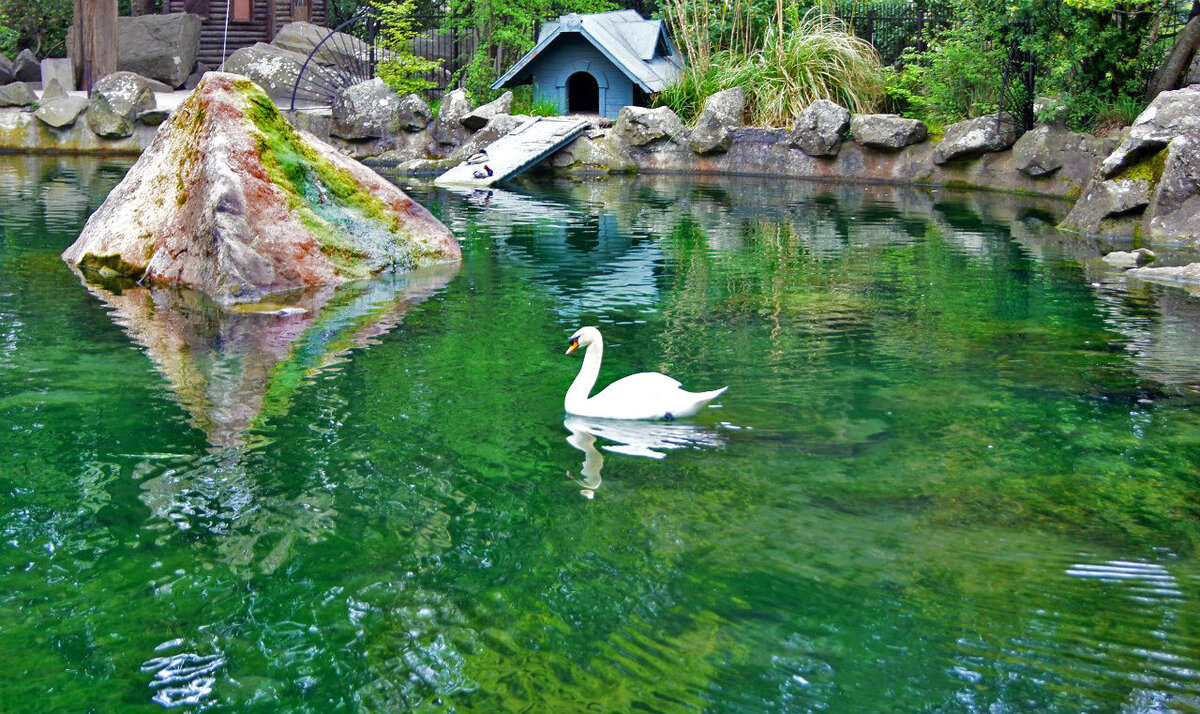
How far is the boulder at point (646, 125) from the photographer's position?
20422 mm

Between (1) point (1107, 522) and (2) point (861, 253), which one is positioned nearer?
(1) point (1107, 522)

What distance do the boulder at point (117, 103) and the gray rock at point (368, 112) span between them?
11.6ft

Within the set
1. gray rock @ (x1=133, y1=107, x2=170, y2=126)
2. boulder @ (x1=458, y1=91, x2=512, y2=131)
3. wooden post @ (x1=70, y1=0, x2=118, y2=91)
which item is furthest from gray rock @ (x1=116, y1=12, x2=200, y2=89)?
boulder @ (x1=458, y1=91, x2=512, y2=131)

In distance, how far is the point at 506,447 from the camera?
555 cm

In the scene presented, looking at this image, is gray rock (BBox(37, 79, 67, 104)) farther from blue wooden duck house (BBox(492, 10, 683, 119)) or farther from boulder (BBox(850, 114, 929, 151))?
boulder (BBox(850, 114, 929, 151))

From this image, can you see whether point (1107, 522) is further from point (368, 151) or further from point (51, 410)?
point (368, 151)

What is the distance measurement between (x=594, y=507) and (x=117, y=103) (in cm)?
1948

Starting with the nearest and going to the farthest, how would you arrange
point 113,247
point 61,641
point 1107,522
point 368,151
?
point 61,641, point 1107,522, point 113,247, point 368,151

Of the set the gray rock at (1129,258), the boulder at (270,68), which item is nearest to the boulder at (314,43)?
the boulder at (270,68)

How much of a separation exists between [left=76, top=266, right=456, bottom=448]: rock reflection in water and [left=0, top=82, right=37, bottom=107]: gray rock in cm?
1504

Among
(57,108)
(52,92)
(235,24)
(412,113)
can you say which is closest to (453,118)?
(412,113)

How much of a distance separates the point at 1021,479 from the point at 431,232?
7.10 m

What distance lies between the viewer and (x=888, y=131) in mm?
18812

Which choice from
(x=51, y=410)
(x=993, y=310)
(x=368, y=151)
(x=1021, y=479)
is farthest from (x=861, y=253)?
(x=368, y=151)
